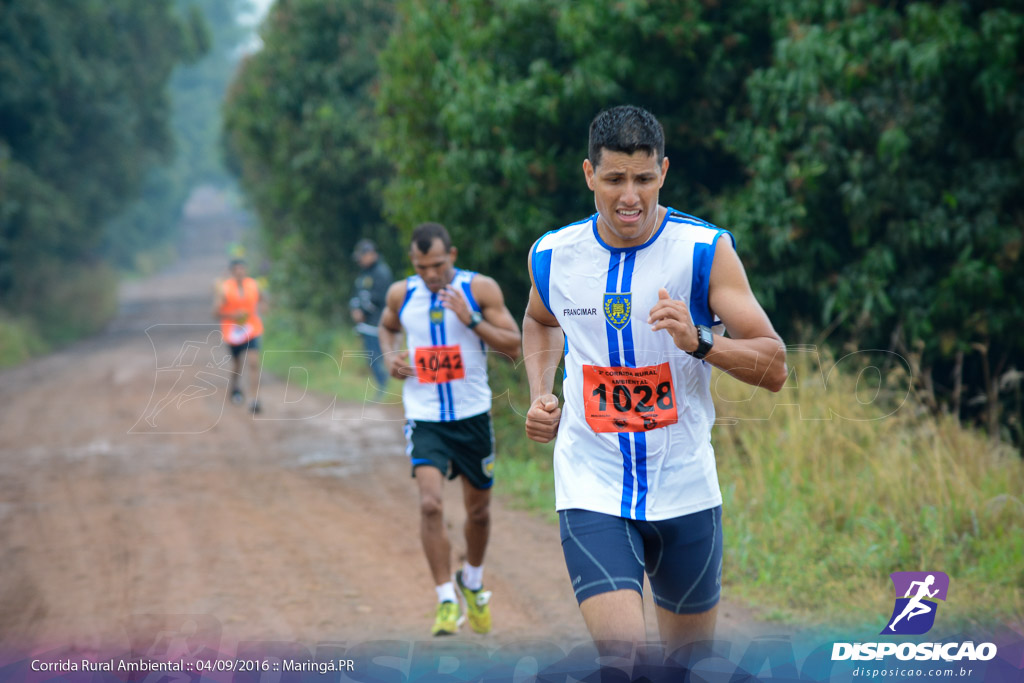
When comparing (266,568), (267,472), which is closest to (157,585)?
(266,568)

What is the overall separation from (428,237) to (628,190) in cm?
267

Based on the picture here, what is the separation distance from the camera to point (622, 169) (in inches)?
123

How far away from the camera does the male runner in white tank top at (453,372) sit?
A: 567 centimetres

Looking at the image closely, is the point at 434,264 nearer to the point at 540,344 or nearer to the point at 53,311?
the point at 540,344

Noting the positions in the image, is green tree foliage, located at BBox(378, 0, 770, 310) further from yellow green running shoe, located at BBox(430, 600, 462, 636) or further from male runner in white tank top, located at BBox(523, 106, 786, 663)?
male runner in white tank top, located at BBox(523, 106, 786, 663)

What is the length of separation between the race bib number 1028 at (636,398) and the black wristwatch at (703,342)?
0.26 meters

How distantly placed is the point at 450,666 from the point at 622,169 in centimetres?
289

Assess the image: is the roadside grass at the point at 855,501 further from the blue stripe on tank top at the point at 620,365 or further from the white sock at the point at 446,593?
the blue stripe on tank top at the point at 620,365

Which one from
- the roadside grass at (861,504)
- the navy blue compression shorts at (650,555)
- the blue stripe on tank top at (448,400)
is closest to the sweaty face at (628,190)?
the navy blue compression shorts at (650,555)

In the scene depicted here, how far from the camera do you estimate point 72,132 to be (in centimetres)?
2747

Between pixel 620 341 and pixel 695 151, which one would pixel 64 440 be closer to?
pixel 695 151

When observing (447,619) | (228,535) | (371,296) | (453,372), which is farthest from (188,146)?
(447,619)

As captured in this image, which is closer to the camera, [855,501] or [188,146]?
[855,501]

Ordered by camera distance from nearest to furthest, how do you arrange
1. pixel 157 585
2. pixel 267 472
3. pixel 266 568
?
pixel 157 585, pixel 266 568, pixel 267 472
